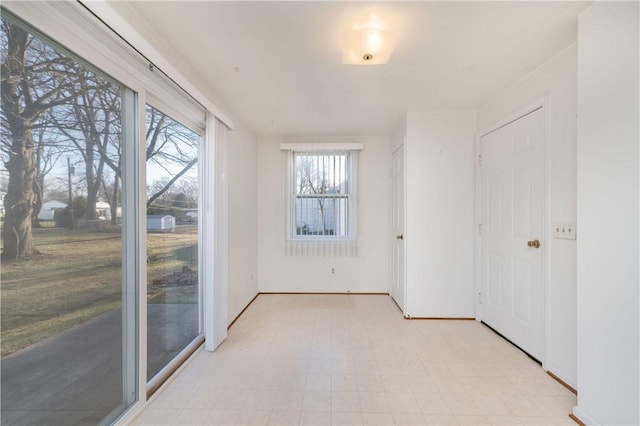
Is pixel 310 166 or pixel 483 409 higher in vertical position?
pixel 310 166

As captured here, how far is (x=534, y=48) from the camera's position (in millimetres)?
1860

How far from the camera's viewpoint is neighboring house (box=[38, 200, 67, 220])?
1146 millimetres

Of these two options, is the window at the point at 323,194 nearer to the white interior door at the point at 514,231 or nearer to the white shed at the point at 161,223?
the white interior door at the point at 514,231

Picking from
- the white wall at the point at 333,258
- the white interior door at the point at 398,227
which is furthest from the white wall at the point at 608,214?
the white wall at the point at 333,258

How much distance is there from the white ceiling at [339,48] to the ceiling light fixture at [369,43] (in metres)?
0.05

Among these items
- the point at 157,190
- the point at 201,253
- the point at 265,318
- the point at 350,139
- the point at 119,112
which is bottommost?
the point at 265,318

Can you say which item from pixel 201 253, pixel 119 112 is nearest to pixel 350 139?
pixel 201 253

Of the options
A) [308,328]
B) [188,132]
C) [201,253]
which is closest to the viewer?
[188,132]

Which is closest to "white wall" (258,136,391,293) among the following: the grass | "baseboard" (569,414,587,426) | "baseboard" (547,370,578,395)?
"baseboard" (547,370,578,395)

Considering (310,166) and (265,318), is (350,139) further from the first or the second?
(265,318)

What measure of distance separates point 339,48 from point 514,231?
222 centimetres

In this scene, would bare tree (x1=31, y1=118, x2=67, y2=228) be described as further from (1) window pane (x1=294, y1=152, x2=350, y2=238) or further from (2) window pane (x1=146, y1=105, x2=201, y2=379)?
(1) window pane (x1=294, y1=152, x2=350, y2=238)

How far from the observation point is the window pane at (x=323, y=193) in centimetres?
405

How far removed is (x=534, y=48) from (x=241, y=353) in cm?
329
